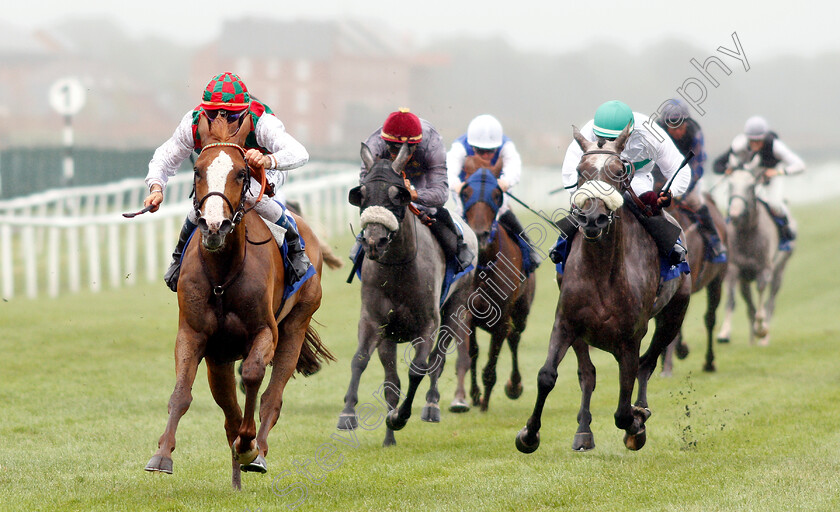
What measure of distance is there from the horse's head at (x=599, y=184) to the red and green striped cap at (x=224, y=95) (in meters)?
1.96

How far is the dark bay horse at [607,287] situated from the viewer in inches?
259

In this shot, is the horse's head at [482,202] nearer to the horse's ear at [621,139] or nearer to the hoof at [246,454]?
the horse's ear at [621,139]

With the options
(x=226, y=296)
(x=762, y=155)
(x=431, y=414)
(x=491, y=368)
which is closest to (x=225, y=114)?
(x=226, y=296)

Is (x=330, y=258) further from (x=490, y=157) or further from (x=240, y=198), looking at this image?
(x=240, y=198)

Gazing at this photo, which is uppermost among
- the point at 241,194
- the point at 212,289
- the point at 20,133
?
the point at 241,194

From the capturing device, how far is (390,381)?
805 cm

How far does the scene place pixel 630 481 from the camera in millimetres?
6473

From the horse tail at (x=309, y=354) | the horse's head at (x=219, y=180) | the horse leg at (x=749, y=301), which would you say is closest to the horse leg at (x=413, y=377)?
the horse tail at (x=309, y=354)

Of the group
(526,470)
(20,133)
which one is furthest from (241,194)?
(20,133)

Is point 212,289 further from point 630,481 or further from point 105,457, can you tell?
point 630,481

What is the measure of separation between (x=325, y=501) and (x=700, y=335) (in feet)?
34.4

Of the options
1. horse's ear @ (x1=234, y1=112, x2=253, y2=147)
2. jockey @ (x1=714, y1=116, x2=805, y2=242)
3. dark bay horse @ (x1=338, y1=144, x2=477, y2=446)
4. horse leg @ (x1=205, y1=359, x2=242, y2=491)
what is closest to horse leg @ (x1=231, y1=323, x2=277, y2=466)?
horse leg @ (x1=205, y1=359, x2=242, y2=491)

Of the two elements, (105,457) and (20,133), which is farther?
(20,133)

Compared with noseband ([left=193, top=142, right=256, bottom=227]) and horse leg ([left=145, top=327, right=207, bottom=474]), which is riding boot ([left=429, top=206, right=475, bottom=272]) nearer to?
noseband ([left=193, top=142, right=256, bottom=227])
